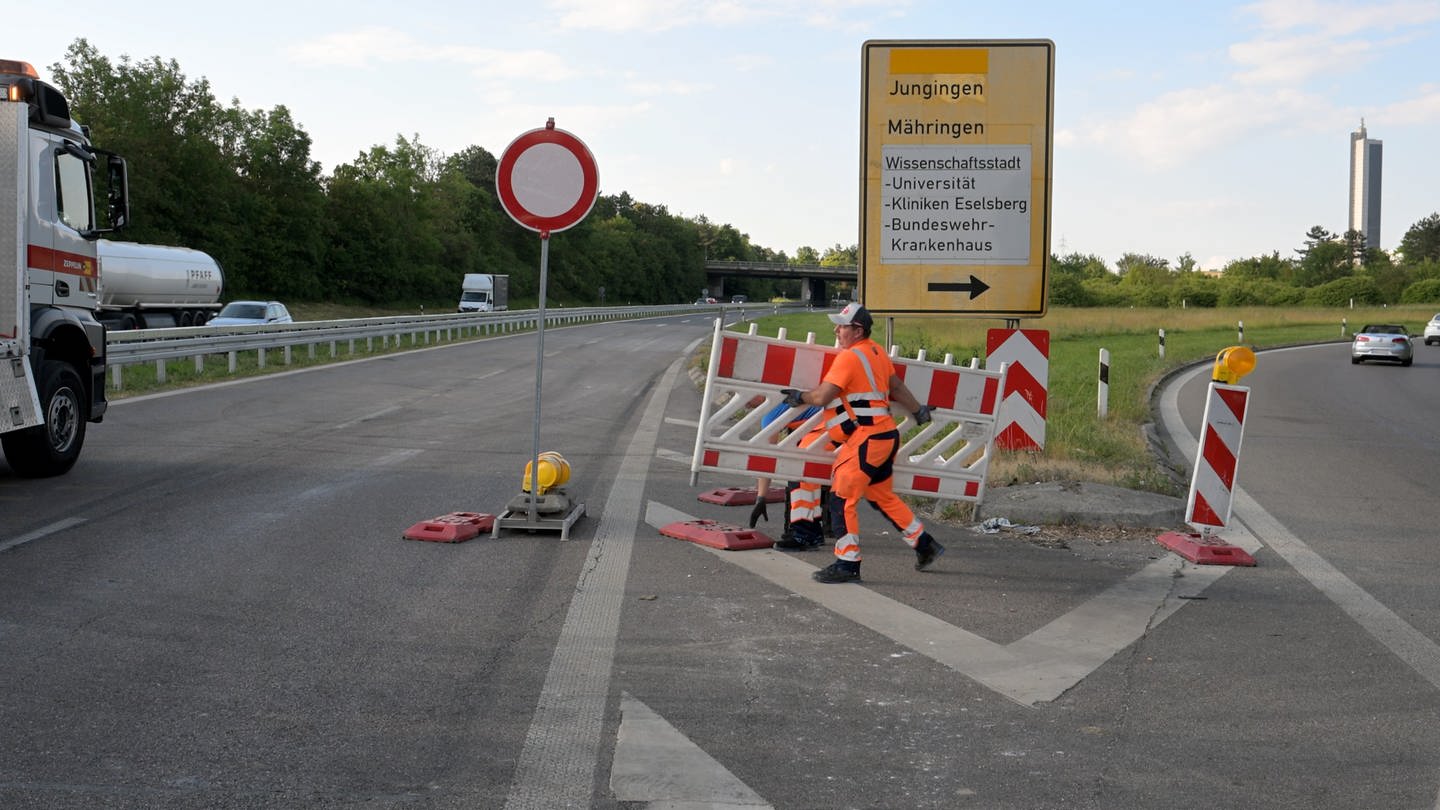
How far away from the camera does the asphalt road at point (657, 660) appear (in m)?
4.00

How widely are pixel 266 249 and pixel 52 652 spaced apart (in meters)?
69.5

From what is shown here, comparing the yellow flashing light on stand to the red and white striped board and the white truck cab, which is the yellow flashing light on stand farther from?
the red and white striped board

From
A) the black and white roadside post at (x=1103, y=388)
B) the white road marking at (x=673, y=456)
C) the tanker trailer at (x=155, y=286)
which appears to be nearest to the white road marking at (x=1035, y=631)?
the white road marking at (x=673, y=456)

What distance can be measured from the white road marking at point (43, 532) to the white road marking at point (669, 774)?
4.79 metres

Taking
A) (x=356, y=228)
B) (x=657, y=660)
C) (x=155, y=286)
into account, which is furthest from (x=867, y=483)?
(x=356, y=228)

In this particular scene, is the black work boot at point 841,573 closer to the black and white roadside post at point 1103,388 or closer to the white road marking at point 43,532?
the white road marking at point 43,532

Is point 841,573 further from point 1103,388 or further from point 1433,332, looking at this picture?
point 1433,332

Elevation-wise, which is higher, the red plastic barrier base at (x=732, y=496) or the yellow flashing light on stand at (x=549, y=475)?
the yellow flashing light on stand at (x=549, y=475)

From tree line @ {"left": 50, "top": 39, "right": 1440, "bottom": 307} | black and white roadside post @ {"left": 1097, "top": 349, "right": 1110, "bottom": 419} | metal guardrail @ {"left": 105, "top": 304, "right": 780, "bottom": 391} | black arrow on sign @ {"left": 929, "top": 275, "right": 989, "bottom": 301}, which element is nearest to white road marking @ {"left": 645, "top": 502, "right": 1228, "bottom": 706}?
black arrow on sign @ {"left": 929, "top": 275, "right": 989, "bottom": 301}

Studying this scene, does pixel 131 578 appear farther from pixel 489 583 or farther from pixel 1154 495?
pixel 1154 495

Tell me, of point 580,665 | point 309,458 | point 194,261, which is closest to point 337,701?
point 580,665

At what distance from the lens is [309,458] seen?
11562 millimetres

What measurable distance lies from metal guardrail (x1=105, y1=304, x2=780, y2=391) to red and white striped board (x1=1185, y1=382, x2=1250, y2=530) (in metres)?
10.7

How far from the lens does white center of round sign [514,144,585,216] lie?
827 cm
